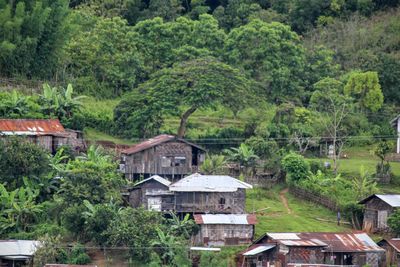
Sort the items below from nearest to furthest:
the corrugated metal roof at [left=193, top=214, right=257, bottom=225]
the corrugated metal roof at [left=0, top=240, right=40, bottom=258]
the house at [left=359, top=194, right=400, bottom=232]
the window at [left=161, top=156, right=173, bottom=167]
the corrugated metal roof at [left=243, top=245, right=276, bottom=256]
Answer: the corrugated metal roof at [left=0, top=240, right=40, bottom=258], the corrugated metal roof at [left=243, top=245, right=276, bottom=256], the corrugated metal roof at [left=193, top=214, right=257, bottom=225], the house at [left=359, top=194, right=400, bottom=232], the window at [left=161, top=156, right=173, bottom=167]

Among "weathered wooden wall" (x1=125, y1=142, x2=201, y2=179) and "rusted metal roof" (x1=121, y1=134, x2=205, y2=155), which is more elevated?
"rusted metal roof" (x1=121, y1=134, x2=205, y2=155)

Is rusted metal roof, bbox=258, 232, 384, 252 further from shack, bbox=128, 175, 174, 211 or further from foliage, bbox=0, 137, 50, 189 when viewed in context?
foliage, bbox=0, 137, 50, 189

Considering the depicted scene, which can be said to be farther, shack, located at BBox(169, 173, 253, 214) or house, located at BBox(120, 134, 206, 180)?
house, located at BBox(120, 134, 206, 180)

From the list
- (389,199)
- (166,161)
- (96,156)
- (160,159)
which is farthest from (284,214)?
(96,156)

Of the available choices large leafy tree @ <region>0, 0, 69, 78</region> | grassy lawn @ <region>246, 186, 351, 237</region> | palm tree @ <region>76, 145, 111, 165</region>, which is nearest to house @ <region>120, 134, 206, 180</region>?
palm tree @ <region>76, 145, 111, 165</region>

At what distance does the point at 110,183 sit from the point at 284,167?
9.14 metres

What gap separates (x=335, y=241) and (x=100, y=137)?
16190 mm

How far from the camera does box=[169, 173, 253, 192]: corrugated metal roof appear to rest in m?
57.9

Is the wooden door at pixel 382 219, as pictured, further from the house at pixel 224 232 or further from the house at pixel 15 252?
the house at pixel 15 252

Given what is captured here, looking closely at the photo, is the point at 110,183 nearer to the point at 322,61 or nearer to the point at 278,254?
the point at 278,254

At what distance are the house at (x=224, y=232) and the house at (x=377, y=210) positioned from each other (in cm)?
521

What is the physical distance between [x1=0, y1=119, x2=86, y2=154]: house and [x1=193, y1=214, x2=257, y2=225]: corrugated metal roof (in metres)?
8.39

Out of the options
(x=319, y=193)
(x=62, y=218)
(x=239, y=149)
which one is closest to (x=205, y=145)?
(x=239, y=149)

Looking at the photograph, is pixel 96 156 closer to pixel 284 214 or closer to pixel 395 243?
pixel 284 214
